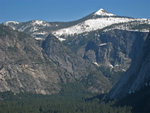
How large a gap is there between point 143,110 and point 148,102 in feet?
18.3

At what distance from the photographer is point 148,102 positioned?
199 meters

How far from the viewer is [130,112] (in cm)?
19962

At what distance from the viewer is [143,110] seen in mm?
194500

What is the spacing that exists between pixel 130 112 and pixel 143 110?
6.72 m

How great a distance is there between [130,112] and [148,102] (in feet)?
25.0
